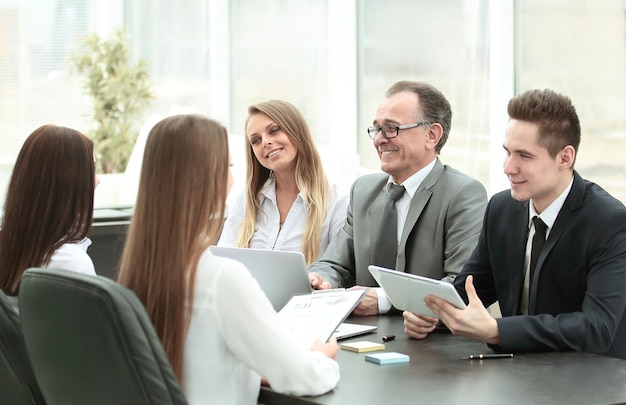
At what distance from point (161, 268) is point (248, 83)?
7797mm

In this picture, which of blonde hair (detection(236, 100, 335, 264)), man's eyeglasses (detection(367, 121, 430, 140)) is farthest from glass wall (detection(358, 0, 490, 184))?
man's eyeglasses (detection(367, 121, 430, 140))

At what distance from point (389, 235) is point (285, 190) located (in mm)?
666

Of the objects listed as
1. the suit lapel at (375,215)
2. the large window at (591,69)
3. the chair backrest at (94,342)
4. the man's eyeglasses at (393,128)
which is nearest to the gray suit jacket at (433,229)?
the suit lapel at (375,215)

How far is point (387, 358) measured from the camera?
7.74 feet

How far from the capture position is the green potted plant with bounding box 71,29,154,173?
898cm

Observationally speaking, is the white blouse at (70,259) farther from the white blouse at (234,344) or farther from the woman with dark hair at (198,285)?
the white blouse at (234,344)

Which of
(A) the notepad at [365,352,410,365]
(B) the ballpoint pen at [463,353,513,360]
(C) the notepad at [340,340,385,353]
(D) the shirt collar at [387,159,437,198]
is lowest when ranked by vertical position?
(C) the notepad at [340,340,385,353]

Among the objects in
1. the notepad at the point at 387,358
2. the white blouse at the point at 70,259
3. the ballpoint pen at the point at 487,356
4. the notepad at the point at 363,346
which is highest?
the white blouse at the point at 70,259

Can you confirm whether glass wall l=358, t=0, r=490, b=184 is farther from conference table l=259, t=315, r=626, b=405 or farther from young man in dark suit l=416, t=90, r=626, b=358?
conference table l=259, t=315, r=626, b=405

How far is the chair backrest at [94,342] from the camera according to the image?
176cm

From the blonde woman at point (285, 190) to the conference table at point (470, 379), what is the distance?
1.26 m

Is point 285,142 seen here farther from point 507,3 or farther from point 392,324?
point 507,3

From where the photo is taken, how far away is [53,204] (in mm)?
2521

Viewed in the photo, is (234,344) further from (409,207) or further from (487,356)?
(409,207)
